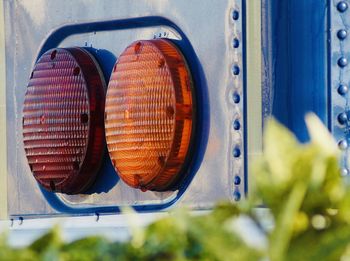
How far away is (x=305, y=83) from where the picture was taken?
278 cm

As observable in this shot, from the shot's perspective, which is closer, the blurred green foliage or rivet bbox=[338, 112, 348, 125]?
the blurred green foliage

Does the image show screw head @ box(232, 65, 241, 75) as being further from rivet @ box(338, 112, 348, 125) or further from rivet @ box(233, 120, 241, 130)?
rivet @ box(338, 112, 348, 125)

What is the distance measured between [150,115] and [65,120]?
Result: 1.13 ft

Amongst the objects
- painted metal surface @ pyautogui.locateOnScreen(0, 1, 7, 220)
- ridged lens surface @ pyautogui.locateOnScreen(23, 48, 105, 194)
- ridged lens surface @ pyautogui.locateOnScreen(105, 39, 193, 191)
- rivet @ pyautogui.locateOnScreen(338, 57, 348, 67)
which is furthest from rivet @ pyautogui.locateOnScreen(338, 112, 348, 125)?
painted metal surface @ pyautogui.locateOnScreen(0, 1, 7, 220)

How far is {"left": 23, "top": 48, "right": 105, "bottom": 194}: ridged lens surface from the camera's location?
312 centimetres

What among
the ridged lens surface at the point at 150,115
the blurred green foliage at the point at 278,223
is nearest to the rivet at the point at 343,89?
the ridged lens surface at the point at 150,115

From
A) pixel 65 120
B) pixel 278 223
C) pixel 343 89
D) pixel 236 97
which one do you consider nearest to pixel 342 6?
pixel 343 89

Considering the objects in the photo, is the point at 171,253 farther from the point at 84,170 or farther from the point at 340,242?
the point at 84,170

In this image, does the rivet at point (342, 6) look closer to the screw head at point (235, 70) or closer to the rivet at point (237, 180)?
the screw head at point (235, 70)

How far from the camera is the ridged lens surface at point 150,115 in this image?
2.87 meters

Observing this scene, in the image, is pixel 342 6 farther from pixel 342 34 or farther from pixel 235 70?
pixel 235 70

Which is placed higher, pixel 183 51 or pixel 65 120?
pixel 183 51

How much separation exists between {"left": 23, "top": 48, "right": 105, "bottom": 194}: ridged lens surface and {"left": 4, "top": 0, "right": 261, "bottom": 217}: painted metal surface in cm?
5

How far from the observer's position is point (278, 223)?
111 cm
